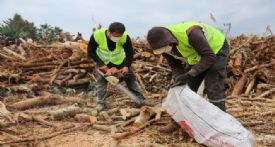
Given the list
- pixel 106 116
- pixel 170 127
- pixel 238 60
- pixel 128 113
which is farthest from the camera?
pixel 238 60

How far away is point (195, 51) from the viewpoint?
4.56 meters

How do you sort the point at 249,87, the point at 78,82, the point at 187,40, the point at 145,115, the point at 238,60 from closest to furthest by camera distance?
1. the point at 187,40
2. the point at 145,115
3. the point at 249,87
4. the point at 238,60
5. the point at 78,82

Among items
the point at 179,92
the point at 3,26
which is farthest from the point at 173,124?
the point at 3,26

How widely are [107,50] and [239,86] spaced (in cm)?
308

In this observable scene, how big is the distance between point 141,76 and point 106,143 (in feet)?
14.0

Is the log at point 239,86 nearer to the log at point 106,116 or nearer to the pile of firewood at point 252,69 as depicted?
the pile of firewood at point 252,69

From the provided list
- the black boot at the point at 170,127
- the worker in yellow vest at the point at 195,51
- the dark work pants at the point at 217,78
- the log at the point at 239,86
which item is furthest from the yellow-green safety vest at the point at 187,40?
the log at the point at 239,86

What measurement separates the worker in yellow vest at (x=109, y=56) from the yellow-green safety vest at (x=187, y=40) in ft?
6.88

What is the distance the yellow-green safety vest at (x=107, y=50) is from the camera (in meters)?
6.70

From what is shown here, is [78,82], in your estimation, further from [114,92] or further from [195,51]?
[195,51]

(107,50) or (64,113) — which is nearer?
(64,113)

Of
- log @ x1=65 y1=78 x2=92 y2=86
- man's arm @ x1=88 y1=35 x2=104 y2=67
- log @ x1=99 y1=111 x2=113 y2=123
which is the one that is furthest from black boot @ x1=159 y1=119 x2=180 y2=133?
log @ x1=65 y1=78 x2=92 y2=86

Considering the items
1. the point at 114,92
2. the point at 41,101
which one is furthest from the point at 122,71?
the point at 114,92

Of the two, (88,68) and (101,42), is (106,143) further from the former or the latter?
(88,68)
